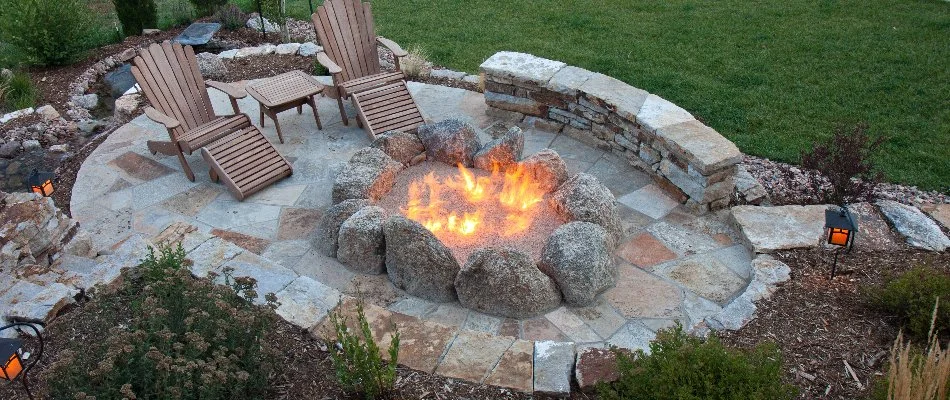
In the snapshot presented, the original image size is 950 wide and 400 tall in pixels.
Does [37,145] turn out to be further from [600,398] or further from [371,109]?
[600,398]

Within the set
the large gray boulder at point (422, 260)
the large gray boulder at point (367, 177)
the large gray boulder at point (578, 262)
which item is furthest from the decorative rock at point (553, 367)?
the large gray boulder at point (367, 177)

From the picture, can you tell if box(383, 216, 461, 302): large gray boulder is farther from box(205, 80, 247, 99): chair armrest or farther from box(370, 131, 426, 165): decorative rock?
box(205, 80, 247, 99): chair armrest

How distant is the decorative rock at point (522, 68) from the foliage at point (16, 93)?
13.1 ft

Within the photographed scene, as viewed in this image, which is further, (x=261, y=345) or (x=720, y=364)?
(x=261, y=345)

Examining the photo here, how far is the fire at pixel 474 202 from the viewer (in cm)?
439

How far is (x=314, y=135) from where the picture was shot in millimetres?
5828

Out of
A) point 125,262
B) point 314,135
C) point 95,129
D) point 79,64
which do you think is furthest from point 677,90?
point 79,64

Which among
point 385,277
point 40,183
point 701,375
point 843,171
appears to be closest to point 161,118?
point 40,183

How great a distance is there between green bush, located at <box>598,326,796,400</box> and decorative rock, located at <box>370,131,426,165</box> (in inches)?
103

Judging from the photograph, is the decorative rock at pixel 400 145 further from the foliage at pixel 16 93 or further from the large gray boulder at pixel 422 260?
the foliage at pixel 16 93

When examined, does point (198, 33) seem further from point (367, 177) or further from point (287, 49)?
point (367, 177)

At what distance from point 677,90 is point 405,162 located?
103 inches

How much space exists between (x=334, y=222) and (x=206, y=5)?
532 centimetres

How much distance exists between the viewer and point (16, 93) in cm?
652
